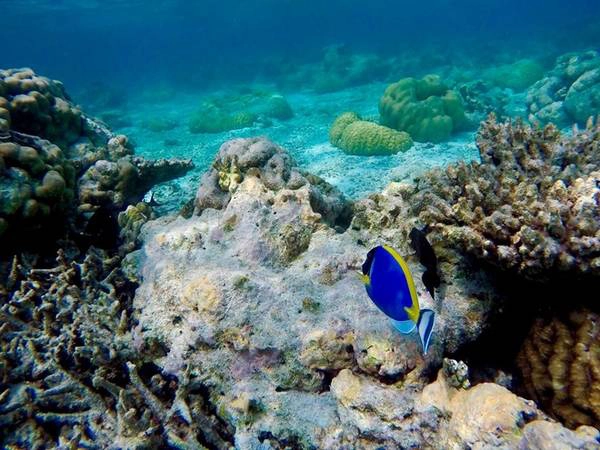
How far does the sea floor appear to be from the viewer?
24.4 feet

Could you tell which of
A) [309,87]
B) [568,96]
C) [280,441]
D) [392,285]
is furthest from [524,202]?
[309,87]

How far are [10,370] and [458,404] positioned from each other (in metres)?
3.10

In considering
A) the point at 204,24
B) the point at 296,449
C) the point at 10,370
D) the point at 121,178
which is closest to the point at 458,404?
the point at 296,449

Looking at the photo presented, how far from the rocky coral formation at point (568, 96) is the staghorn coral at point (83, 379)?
1027cm

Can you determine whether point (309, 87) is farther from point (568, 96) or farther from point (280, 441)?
point (280, 441)

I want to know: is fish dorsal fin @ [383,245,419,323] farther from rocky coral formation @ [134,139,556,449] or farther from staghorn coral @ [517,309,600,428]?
staghorn coral @ [517,309,600,428]

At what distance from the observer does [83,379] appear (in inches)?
108

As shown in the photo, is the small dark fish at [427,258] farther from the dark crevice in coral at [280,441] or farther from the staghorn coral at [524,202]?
the dark crevice in coral at [280,441]

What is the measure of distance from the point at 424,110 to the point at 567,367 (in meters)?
9.41

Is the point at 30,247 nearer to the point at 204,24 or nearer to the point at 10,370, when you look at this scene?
the point at 10,370

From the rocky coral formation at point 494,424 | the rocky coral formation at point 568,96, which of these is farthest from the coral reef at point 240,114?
the rocky coral formation at point 494,424

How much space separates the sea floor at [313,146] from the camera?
7.43m

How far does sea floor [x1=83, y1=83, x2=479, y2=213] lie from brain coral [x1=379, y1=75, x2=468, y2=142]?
1.38ft

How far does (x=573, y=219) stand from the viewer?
216 centimetres
